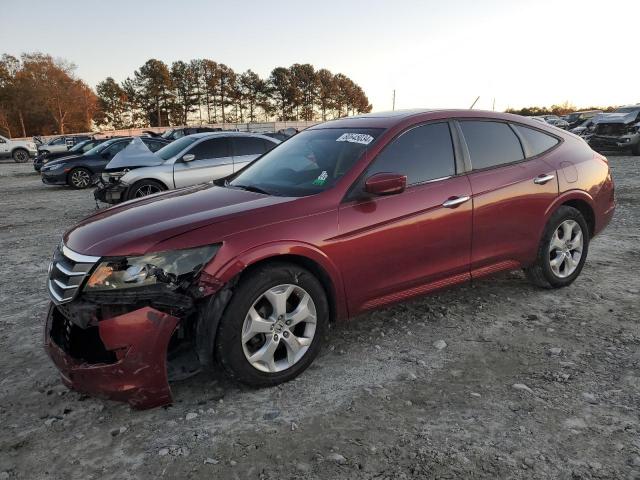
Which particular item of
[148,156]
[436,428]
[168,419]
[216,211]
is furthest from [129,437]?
[148,156]

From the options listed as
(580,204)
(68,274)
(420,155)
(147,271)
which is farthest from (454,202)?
(68,274)

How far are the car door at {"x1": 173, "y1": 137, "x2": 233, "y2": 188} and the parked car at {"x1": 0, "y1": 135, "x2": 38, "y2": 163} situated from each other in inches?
1027

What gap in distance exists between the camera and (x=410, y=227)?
342cm

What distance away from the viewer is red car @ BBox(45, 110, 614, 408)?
8.81ft

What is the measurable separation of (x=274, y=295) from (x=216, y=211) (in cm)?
64

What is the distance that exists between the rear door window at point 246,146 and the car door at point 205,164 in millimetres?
148

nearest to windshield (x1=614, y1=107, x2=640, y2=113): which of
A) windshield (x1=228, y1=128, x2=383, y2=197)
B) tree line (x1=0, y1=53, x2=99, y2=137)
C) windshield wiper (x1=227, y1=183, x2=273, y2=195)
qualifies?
windshield (x1=228, y1=128, x2=383, y2=197)

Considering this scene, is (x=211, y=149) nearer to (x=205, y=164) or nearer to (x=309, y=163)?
(x=205, y=164)

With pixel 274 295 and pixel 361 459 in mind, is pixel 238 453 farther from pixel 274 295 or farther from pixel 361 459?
pixel 274 295

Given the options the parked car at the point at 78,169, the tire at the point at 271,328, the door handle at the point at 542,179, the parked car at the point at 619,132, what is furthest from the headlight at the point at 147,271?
the parked car at the point at 619,132

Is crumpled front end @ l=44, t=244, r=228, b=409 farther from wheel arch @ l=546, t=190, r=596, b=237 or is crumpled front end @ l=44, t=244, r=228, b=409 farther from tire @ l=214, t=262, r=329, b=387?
wheel arch @ l=546, t=190, r=596, b=237

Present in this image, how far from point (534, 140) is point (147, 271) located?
11.3 feet

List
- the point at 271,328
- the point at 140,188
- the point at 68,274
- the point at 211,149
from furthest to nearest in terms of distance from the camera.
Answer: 1. the point at 211,149
2. the point at 140,188
3. the point at 271,328
4. the point at 68,274

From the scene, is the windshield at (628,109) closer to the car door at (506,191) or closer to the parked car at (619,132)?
the parked car at (619,132)
